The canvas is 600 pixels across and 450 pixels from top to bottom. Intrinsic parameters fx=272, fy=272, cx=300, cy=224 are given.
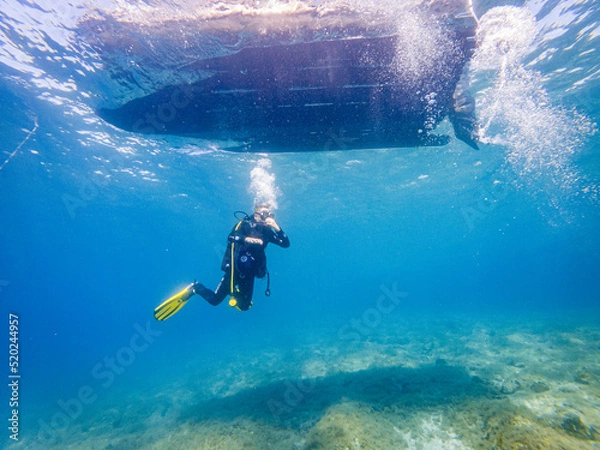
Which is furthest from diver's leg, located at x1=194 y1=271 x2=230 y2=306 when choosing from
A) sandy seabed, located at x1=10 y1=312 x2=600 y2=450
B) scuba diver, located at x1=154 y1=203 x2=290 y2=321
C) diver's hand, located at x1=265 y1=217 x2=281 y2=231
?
sandy seabed, located at x1=10 y1=312 x2=600 y2=450

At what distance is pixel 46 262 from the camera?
5788cm

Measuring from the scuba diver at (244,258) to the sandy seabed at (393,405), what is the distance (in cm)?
346

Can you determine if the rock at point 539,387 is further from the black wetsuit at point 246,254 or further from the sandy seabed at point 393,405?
the black wetsuit at point 246,254

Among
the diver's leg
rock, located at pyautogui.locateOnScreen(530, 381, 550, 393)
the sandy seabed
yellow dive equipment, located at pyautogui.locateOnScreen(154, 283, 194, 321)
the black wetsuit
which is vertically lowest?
the sandy seabed

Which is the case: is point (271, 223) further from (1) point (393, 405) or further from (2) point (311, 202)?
(2) point (311, 202)

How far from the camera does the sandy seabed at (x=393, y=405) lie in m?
5.83

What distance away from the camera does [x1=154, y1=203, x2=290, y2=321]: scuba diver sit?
724cm

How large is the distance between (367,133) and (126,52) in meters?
7.42

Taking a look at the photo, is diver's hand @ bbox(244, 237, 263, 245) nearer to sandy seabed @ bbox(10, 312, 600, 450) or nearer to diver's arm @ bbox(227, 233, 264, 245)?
diver's arm @ bbox(227, 233, 264, 245)

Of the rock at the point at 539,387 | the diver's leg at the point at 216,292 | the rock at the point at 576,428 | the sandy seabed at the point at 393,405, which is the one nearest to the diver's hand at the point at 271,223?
the diver's leg at the point at 216,292

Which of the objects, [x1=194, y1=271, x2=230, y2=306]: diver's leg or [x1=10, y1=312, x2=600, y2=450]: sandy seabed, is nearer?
[x1=10, y1=312, x2=600, y2=450]: sandy seabed

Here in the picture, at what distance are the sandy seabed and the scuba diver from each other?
11.4 ft

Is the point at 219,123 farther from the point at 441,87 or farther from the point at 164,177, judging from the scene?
the point at 164,177

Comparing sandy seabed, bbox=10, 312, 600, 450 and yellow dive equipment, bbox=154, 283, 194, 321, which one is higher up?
yellow dive equipment, bbox=154, 283, 194, 321
